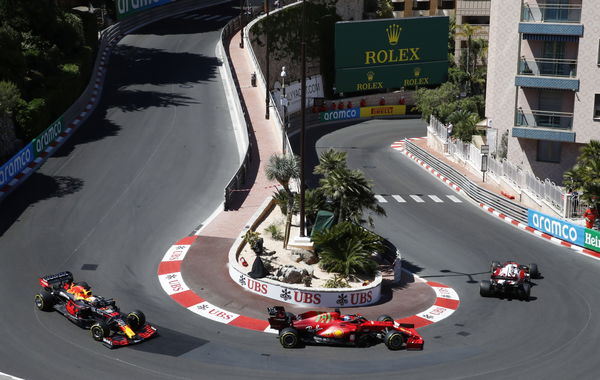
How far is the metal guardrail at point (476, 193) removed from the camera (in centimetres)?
4632

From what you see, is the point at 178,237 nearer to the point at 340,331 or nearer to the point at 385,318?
the point at 340,331

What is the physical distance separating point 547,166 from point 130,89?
102ft

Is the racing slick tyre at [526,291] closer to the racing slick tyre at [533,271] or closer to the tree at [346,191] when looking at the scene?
the racing slick tyre at [533,271]

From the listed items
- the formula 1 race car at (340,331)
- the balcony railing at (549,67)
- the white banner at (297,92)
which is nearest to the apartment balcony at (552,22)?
the balcony railing at (549,67)

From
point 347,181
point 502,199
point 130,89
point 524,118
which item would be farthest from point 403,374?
point 130,89

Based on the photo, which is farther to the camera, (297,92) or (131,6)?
(131,6)

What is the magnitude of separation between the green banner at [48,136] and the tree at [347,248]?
67.9 feet

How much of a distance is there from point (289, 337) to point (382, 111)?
2272 inches

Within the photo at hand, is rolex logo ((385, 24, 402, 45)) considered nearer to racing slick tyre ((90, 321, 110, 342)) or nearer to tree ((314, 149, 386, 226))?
tree ((314, 149, 386, 226))

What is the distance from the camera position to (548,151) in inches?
2092

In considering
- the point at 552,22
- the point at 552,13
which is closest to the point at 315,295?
the point at 552,22

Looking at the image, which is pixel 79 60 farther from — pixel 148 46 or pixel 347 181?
pixel 347 181

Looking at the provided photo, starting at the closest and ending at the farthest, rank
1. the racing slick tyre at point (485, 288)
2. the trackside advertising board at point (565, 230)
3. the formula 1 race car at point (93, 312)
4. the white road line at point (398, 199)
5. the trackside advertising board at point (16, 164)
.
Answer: the formula 1 race car at point (93, 312) < the racing slick tyre at point (485, 288) < the trackside advertising board at point (565, 230) < the trackside advertising board at point (16, 164) < the white road line at point (398, 199)

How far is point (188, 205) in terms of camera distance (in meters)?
43.3
